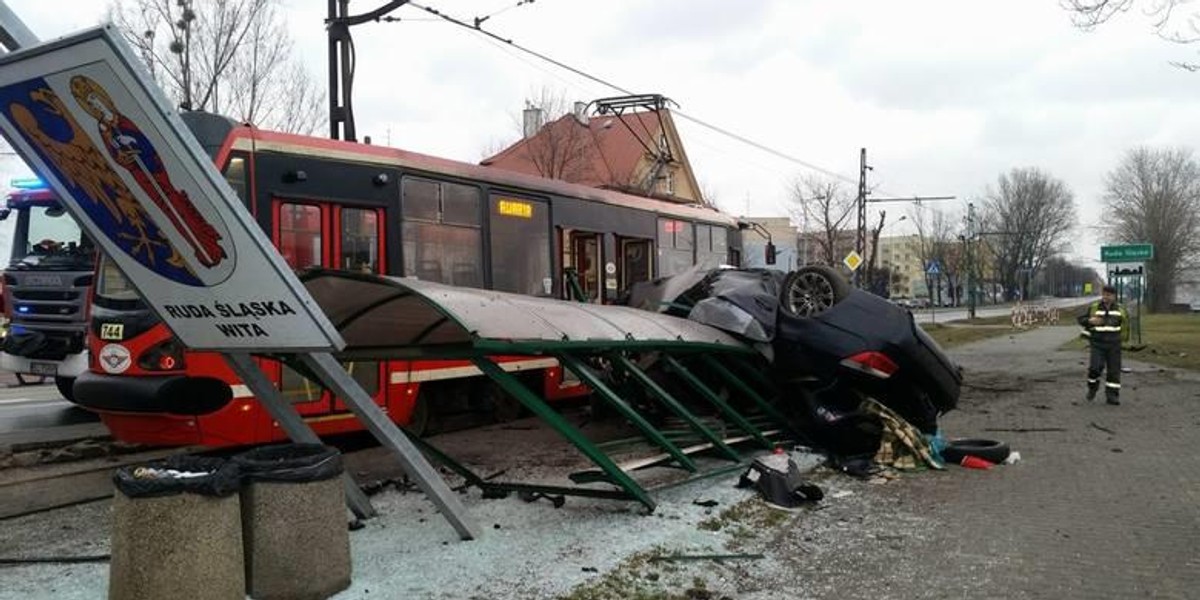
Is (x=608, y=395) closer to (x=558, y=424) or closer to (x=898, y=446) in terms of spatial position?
(x=558, y=424)

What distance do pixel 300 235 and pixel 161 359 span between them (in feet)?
5.45

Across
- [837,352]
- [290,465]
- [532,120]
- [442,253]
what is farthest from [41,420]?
[532,120]

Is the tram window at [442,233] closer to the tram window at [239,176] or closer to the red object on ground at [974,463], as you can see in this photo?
the tram window at [239,176]

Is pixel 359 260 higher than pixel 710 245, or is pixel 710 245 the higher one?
pixel 710 245

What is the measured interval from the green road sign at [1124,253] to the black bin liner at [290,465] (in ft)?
89.3

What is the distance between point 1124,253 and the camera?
26438 millimetres

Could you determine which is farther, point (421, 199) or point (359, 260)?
point (421, 199)

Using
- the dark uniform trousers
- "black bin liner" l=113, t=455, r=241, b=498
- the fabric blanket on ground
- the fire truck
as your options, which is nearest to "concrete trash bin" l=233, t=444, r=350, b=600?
"black bin liner" l=113, t=455, r=241, b=498

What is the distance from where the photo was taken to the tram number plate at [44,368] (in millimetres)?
12060

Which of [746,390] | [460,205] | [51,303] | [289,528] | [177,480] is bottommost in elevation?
[289,528]

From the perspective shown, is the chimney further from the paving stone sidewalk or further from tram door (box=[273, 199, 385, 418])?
tram door (box=[273, 199, 385, 418])

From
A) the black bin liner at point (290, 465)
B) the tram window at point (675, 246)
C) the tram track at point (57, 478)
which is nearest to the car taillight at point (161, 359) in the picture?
the tram track at point (57, 478)

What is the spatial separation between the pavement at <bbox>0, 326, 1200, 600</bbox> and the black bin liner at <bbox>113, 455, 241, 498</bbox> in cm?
89

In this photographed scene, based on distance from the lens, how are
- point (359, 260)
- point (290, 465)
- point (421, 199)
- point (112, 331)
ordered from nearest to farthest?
1. point (290, 465)
2. point (112, 331)
3. point (359, 260)
4. point (421, 199)
